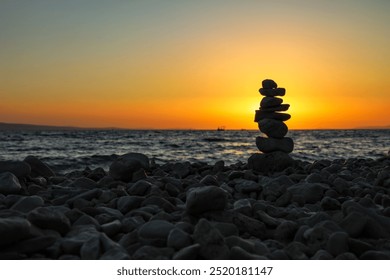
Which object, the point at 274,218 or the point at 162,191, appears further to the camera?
the point at 162,191

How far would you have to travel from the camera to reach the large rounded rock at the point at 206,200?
13.5ft

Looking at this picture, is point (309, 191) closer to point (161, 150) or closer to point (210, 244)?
point (210, 244)

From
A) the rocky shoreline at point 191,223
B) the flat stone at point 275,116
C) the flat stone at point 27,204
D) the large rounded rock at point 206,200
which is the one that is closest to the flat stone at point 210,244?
the rocky shoreline at point 191,223

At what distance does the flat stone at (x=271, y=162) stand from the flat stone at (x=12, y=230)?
685 centimetres

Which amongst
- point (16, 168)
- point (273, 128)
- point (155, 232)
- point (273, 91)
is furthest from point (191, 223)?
point (273, 91)

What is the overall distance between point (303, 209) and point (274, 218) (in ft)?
2.56

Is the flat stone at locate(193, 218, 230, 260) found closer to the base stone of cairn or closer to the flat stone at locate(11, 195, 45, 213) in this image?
the flat stone at locate(11, 195, 45, 213)

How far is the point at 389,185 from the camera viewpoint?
6727 millimetres

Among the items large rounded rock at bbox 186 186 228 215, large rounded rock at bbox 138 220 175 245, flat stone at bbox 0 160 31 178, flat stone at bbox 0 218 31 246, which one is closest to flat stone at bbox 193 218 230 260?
large rounded rock at bbox 138 220 175 245

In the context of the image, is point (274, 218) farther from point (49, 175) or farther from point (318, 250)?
point (49, 175)

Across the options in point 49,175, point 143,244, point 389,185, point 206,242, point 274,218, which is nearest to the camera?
point 206,242

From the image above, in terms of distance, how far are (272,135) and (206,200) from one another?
592cm

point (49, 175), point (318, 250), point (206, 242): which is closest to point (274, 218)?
point (318, 250)

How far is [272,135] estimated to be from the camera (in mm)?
9758
